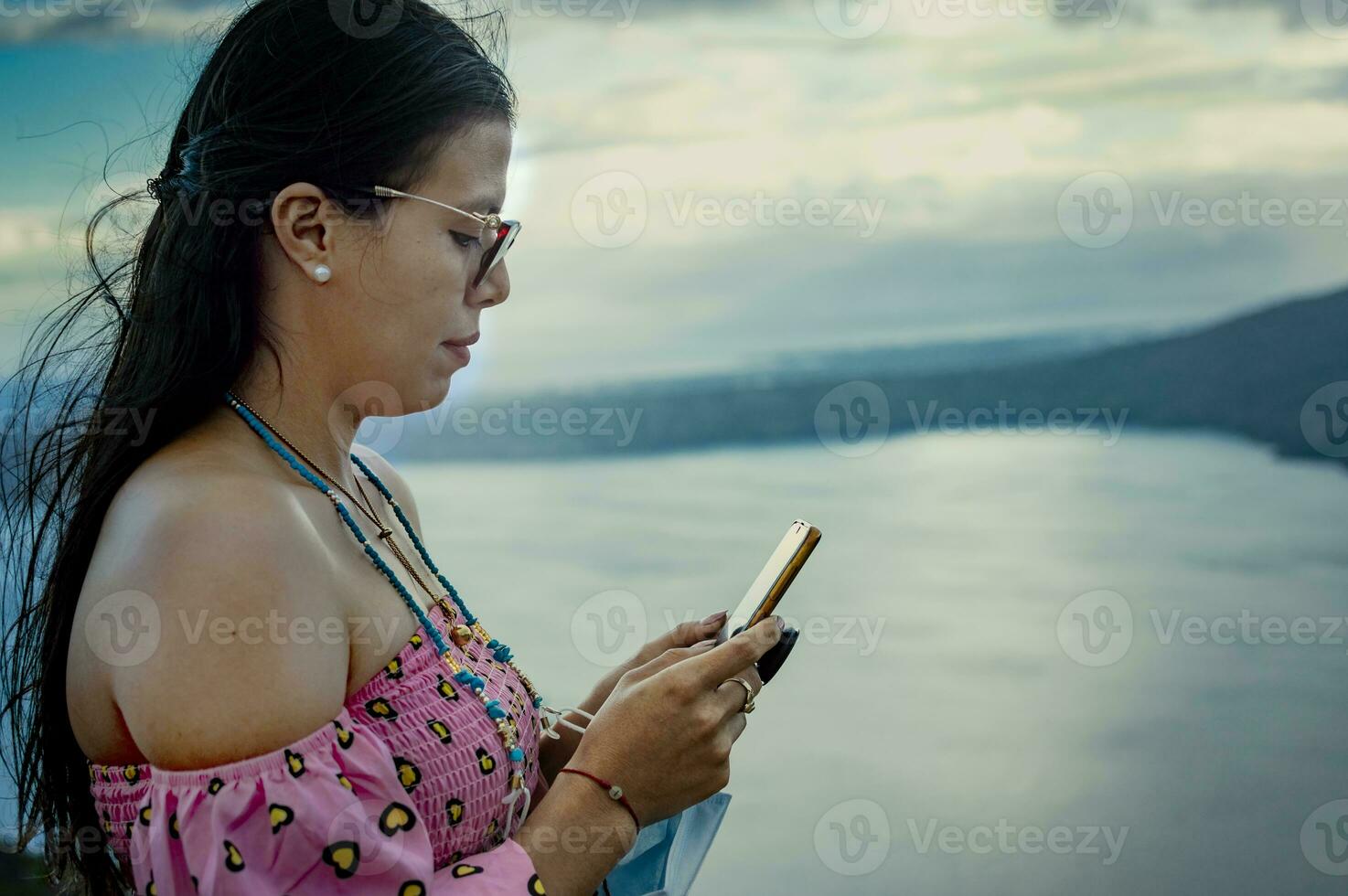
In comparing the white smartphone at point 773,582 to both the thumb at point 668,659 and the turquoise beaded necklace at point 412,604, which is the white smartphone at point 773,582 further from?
the turquoise beaded necklace at point 412,604

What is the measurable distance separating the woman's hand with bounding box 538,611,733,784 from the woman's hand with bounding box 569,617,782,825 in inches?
6.6

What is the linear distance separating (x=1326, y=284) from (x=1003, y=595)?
1602 mm

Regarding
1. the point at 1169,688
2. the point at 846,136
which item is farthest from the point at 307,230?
the point at 846,136

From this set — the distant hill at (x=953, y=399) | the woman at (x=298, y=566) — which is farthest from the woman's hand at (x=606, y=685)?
the distant hill at (x=953, y=399)

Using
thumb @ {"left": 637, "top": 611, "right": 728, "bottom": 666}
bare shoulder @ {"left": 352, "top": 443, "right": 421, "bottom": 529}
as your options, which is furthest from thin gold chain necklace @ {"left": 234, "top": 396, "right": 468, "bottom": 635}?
thumb @ {"left": 637, "top": 611, "right": 728, "bottom": 666}

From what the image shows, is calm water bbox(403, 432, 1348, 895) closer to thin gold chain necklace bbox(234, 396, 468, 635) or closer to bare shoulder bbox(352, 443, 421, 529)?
bare shoulder bbox(352, 443, 421, 529)

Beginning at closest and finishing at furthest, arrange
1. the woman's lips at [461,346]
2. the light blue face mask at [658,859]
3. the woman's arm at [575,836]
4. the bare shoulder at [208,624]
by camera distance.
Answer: the bare shoulder at [208,624], the woman's arm at [575,836], the woman's lips at [461,346], the light blue face mask at [658,859]

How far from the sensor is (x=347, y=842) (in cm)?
78

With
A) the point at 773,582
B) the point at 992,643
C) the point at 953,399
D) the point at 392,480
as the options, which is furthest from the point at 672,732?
the point at 953,399

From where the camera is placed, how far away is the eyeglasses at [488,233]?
38.8 inches

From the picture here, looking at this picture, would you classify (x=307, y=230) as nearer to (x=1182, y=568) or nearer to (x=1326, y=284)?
(x=1182, y=568)

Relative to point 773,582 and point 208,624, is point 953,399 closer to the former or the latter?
point 773,582

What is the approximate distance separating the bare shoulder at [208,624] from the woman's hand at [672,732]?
240mm

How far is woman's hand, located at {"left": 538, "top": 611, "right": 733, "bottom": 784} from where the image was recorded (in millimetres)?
1188
